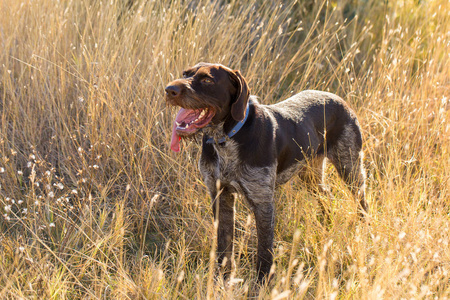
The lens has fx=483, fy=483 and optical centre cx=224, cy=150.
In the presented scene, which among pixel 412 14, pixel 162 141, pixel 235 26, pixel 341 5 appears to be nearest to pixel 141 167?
pixel 162 141

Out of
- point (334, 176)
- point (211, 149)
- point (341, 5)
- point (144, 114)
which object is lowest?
point (334, 176)

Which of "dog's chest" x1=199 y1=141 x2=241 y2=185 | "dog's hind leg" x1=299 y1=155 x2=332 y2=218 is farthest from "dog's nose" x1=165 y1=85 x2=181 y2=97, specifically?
"dog's hind leg" x1=299 y1=155 x2=332 y2=218

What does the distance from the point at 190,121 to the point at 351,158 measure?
1482 millimetres

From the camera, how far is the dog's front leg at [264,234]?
10.1 ft

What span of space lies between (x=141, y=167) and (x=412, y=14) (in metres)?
3.94

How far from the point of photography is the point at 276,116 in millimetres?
3287

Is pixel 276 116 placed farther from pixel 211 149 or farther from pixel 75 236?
pixel 75 236

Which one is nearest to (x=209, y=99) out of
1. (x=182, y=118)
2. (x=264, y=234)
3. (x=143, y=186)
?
(x=182, y=118)

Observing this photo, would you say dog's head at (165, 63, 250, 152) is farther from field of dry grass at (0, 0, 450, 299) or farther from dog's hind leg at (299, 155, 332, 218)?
dog's hind leg at (299, 155, 332, 218)

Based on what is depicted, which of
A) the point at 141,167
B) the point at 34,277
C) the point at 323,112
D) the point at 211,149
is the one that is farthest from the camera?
the point at 141,167

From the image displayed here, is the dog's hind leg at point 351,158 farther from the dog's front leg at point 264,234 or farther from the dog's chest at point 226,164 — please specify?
the dog's chest at point 226,164

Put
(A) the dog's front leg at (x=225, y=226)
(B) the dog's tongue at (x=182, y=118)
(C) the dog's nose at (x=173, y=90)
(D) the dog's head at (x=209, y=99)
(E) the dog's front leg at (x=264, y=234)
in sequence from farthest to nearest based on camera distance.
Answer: (A) the dog's front leg at (x=225, y=226), (E) the dog's front leg at (x=264, y=234), (B) the dog's tongue at (x=182, y=118), (D) the dog's head at (x=209, y=99), (C) the dog's nose at (x=173, y=90)

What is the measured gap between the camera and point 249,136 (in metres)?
2.97

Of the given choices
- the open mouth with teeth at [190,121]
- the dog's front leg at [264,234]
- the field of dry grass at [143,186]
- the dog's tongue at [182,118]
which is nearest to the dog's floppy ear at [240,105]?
the open mouth with teeth at [190,121]
